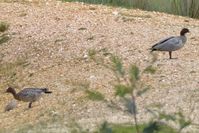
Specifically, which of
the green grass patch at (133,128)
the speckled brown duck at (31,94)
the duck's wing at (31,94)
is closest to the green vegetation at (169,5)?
the speckled brown duck at (31,94)

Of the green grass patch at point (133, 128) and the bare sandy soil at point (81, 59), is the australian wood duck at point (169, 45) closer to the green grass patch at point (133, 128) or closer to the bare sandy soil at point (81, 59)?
the bare sandy soil at point (81, 59)

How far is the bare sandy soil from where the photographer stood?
1492 centimetres

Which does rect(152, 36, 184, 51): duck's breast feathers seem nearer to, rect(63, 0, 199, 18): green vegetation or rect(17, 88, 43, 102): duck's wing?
rect(17, 88, 43, 102): duck's wing

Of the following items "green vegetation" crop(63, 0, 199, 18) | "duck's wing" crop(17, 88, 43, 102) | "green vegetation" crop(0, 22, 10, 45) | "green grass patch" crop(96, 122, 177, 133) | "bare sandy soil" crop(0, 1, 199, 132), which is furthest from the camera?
"green vegetation" crop(63, 0, 199, 18)

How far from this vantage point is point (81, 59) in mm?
18375

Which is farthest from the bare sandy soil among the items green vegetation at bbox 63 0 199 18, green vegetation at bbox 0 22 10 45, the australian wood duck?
green vegetation at bbox 63 0 199 18

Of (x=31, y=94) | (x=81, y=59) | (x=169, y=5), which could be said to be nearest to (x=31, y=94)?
(x=31, y=94)

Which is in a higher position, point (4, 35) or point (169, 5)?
point (4, 35)

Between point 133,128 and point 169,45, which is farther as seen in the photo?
point 169,45

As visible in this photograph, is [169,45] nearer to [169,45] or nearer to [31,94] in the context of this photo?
[169,45]

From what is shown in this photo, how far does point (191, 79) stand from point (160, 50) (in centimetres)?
162

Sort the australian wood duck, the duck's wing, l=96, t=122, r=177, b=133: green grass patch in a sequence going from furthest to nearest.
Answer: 1. the australian wood duck
2. the duck's wing
3. l=96, t=122, r=177, b=133: green grass patch

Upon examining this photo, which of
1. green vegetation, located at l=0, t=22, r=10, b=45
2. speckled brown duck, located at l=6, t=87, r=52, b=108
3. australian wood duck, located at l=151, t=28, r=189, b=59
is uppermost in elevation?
australian wood duck, located at l=151, t=28, r=189, b=59

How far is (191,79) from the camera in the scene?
16156mm
